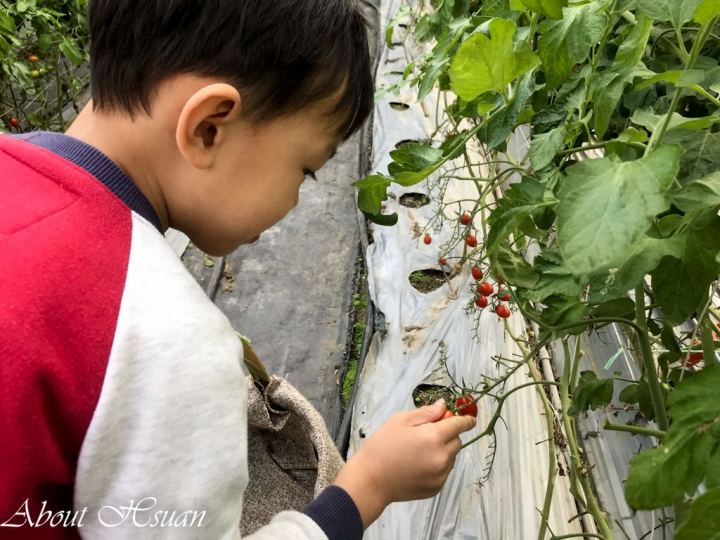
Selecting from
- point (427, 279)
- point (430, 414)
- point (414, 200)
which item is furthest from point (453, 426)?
point (414, 200)

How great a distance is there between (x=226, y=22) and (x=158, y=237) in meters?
0.22

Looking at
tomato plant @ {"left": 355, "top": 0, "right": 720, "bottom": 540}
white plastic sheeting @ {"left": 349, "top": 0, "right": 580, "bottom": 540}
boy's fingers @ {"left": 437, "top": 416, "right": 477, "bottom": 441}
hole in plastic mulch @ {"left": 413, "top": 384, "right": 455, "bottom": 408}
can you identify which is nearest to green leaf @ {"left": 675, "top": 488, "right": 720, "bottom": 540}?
tomato plant @ {"left": 355, "top": 0, "right": 720, "bottom": 540}

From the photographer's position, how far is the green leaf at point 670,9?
419 millimetres

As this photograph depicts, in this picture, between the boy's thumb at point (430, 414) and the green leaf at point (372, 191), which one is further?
the boy's thumb at point (430, 414)

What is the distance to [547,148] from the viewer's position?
1.80ft

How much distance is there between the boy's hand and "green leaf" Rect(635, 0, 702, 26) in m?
0.54

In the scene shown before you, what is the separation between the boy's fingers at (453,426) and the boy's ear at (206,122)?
18.1 inches

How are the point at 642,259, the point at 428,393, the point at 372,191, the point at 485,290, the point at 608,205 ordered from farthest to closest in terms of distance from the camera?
the point at 428,393
the point at 485,290
the point at 372,191
the point at 642,259
the point at 608,205

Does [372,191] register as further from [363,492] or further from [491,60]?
[363,492]

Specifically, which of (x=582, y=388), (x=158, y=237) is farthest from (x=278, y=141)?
(x=582, y=388)

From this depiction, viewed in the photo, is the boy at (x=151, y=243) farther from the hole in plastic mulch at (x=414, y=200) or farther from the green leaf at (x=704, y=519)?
the hole in plastic mulch at (x=414, y=200)

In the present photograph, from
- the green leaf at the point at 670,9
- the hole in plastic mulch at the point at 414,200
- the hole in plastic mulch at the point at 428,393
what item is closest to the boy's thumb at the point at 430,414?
the green leaf at the point at 670,9

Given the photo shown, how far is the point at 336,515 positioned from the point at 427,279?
4.74 ft

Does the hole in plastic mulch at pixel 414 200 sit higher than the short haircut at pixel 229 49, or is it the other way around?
the short haircut at pixel 229 49
